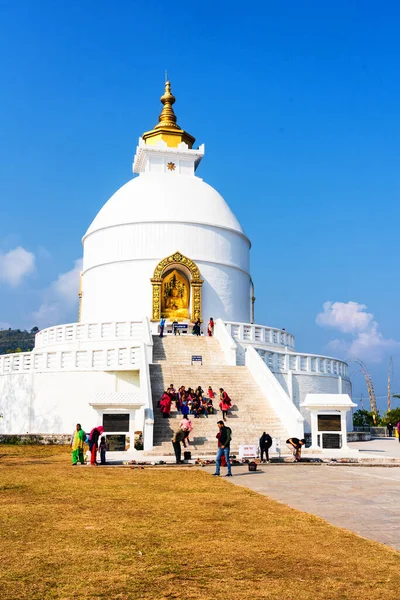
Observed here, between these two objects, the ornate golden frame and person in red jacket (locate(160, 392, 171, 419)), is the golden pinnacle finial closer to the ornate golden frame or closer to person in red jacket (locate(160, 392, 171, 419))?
the ornate golden frame

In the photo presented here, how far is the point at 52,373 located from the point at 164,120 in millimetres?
21564

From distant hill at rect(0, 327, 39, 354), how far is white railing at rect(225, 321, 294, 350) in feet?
326

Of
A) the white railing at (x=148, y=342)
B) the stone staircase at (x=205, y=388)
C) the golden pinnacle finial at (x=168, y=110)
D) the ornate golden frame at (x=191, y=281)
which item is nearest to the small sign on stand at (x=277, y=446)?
the stone staircase at (x=205, y=388)

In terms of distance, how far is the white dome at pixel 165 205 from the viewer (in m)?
34.6

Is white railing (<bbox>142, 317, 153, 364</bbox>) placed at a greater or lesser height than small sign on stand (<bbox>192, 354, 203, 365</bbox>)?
greater

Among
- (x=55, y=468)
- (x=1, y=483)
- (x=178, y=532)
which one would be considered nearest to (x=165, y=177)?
(x=55, y=468)

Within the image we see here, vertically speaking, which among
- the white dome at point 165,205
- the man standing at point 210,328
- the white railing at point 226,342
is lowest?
the white railing at point 226,342

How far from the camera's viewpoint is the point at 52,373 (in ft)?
85.5

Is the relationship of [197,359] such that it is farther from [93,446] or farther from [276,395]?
[93,446]

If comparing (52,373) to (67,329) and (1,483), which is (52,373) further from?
(1,483)

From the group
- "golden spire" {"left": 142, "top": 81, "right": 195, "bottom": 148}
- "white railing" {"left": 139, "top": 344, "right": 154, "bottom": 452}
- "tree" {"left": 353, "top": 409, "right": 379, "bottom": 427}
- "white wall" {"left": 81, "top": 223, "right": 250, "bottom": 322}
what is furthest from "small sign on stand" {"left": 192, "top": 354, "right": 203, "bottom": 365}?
"tree" {"left": 353, "top": 409, "right": 379, "bottom": 427}

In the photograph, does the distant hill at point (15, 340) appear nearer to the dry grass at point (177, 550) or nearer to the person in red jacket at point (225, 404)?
the person in red jacket at point (225, 404)

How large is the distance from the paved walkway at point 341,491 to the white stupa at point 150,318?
15.8 feet

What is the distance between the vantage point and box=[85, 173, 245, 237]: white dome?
34.6 m
